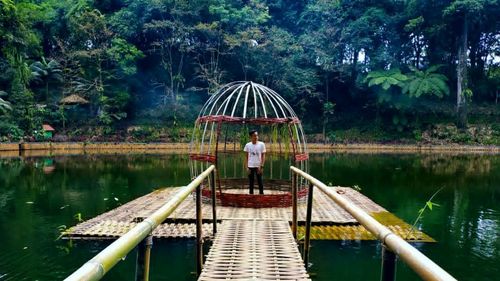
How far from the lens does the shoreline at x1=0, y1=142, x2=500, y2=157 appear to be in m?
23.4

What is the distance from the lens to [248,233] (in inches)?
217

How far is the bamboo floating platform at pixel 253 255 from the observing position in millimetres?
3990

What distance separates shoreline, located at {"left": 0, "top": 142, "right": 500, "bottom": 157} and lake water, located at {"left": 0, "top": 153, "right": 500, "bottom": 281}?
3.82 metres

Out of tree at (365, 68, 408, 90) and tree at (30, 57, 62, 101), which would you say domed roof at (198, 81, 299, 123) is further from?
tree at (30, 57, 62, 101)

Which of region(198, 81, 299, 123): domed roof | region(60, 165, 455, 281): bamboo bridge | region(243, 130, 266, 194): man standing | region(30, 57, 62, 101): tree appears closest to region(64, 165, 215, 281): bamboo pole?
region(60, 165, 455, 281): bamboo bridge

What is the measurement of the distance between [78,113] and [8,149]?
7482 mm

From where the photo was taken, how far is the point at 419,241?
7.18 meters

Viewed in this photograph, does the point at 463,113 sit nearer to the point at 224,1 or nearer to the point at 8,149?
the point at 224,1

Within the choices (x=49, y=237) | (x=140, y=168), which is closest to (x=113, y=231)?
(x=49, y=237)

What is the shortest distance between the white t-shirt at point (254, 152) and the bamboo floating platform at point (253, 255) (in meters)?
2.84

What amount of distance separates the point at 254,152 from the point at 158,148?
18.2m

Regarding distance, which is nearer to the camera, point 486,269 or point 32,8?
point 486,269

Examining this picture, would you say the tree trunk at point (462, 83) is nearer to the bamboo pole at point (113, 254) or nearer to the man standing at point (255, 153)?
the man standing at point (255, 153)

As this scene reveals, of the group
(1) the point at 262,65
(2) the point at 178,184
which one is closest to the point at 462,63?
(1) the point at 262,65
